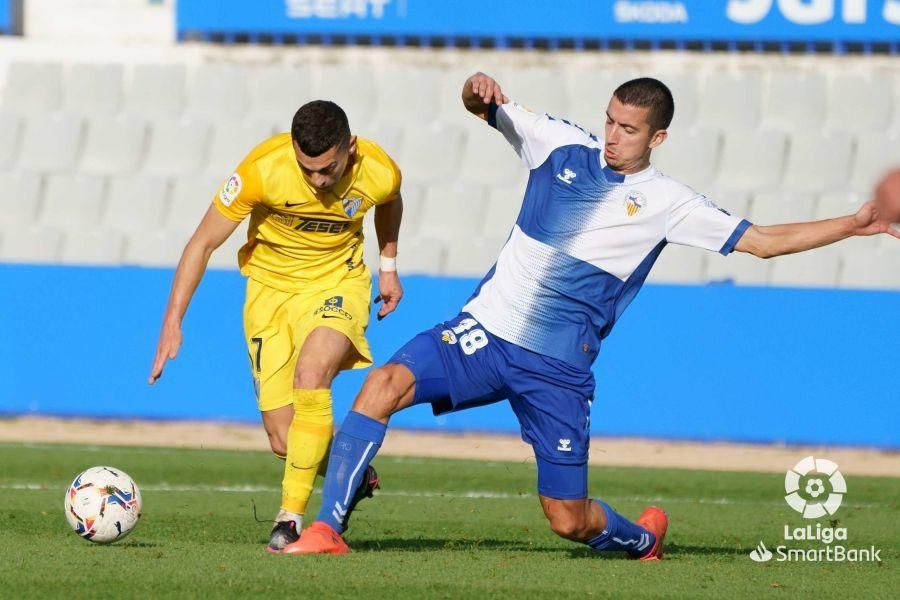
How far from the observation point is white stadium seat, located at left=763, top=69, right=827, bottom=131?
16797 millimetres

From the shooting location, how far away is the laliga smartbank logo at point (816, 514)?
739 cm

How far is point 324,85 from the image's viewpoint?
1750 centimetres

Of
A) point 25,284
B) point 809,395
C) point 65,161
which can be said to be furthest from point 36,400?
point 809,395

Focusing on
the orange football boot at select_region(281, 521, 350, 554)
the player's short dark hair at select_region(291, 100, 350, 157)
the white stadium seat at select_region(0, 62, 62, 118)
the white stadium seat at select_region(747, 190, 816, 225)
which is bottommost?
the orange football boot at select_region(281, 521, 350, 554)

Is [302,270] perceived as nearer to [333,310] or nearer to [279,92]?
[333,310]

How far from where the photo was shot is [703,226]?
6.54m

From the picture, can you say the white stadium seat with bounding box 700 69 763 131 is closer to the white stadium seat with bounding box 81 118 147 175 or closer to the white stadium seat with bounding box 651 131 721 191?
the white stadium seat with bounding box 651 131 721 191

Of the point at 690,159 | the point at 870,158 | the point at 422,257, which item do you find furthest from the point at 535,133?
the point at 870,158

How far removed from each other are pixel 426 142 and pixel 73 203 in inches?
157

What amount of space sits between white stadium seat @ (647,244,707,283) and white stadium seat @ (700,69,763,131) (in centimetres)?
256

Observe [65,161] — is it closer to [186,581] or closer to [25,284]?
[25,284]

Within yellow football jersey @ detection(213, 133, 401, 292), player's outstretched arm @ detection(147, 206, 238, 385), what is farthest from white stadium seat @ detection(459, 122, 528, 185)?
player's outstretched arm @ detection(147, 206, 238, 385)

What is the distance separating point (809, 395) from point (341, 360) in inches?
280

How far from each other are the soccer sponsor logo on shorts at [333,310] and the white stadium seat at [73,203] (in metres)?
9.73
